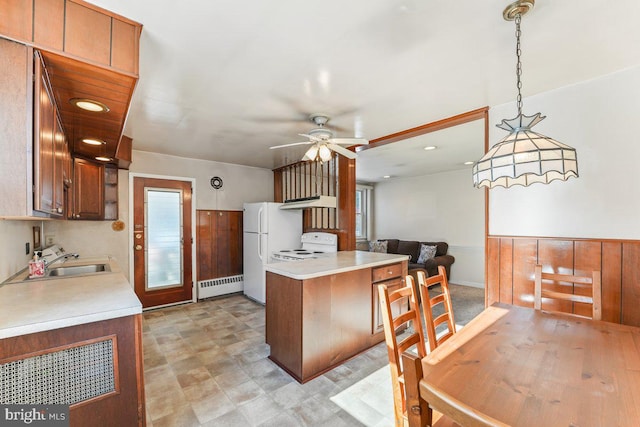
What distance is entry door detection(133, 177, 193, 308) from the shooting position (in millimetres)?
4027

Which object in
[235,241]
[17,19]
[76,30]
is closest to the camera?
[17,19]

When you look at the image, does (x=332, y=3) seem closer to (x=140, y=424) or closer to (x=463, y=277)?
(x=140, y=424)

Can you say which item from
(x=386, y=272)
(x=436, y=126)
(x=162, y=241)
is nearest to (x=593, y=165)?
(x=436, y=126)

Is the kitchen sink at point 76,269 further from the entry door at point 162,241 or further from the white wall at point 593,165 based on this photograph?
the white wall at point 593,165

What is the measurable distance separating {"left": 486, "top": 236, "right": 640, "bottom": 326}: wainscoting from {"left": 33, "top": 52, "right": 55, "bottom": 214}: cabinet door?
125 inches

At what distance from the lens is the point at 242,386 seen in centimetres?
220

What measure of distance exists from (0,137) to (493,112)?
3290mm

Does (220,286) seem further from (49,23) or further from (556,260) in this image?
(556,260)

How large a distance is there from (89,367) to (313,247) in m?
3.11

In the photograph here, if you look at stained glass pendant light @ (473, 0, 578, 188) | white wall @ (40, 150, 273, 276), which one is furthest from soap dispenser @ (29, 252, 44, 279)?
stained glass pendant light @ (473, 0, 578, 188)

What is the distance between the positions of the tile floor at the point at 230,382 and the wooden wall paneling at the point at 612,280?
1723mm

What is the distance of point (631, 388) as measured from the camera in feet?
3.03

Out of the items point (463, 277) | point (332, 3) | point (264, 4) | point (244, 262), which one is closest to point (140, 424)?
point (264, 4)

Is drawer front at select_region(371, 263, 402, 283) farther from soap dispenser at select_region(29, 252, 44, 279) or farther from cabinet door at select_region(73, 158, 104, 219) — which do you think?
cabinet door at select_region(73, 158, 104, 219)
